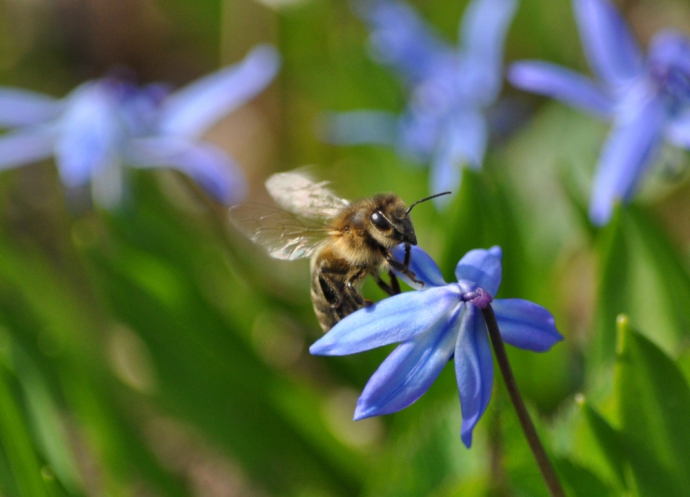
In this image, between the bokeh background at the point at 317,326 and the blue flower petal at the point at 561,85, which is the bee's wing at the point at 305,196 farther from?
the blue flower petal at the point at 561,85

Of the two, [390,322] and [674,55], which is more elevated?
[674,55]

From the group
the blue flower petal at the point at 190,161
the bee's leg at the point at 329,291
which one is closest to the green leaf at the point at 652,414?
the bee's leg at the point at 329,291

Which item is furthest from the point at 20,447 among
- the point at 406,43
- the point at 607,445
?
the point at 406,43

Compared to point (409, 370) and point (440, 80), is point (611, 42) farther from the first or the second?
point (409, 370)

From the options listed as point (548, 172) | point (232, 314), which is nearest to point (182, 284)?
point (232, 314)

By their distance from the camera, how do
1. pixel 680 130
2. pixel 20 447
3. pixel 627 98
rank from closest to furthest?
1. pixel 20 447
2. pixel 680 130
3. pixel 627 98
